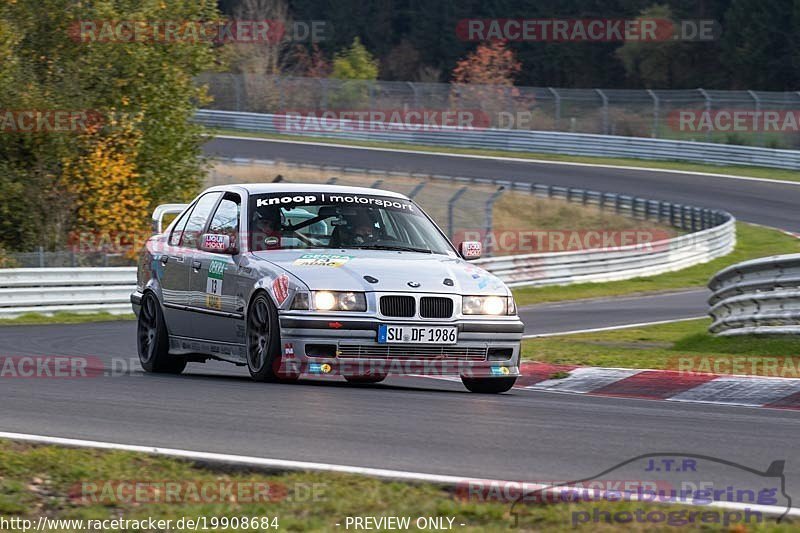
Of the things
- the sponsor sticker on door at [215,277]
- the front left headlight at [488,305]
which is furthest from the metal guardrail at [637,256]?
the front left headlight at [488,305]

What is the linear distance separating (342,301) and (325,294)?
0.42 ft

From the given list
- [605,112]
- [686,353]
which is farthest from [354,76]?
[686,353]

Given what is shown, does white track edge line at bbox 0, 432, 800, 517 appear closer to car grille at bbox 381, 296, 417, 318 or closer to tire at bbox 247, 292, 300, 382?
tire at bbox 247, 292, 300, 382

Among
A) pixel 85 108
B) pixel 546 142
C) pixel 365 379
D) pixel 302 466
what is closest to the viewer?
pixel 302 466

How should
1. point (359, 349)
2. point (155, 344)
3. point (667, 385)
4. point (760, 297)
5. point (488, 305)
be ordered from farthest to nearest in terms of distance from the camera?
1. point (760, 297)
2. point (155, 344)
3. point (667, 385)
4. point (488, 305)
5. point (359, 349)

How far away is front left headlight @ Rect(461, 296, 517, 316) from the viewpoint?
9.48 m

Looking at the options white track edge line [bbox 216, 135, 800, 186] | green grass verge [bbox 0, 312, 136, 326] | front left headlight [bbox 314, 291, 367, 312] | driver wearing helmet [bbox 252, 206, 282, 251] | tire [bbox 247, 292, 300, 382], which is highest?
driver wearing helmet [bbox 252, 206, 282, 251]

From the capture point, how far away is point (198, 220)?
11289mm

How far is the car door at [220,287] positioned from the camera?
33.0 feet

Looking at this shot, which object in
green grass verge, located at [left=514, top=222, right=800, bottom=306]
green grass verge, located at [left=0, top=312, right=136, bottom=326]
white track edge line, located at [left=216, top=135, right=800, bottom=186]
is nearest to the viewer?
green grass verge, located at [left=0, top=312, right=136, bottom=326]

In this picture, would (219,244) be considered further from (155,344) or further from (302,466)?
(302,466)

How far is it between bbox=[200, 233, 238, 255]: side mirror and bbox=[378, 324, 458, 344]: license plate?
63.6 inches

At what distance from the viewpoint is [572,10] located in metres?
79.4

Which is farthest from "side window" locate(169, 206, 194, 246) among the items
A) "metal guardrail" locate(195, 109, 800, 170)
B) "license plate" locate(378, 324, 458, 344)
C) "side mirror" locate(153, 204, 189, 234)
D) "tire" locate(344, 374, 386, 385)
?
"metal guardrail" locate(195, 109, 800, 170)
